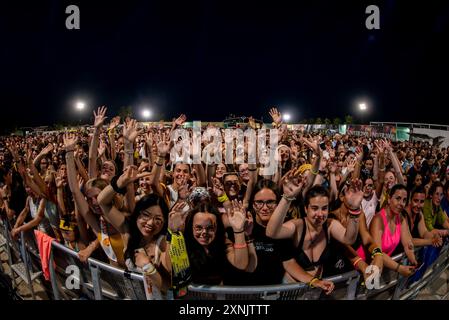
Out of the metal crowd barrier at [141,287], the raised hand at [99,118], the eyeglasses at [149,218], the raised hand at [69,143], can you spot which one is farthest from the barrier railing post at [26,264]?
the raised hand at [99,118]

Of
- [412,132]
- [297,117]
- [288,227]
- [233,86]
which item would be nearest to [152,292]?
[288,227]

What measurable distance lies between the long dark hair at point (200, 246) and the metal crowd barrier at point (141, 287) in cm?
20

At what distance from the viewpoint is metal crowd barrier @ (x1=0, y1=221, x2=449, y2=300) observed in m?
2.13

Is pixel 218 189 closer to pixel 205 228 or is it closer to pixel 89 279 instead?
pixel 205 228

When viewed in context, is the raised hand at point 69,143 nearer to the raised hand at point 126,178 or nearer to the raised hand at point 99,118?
the raised hand at point 99,118

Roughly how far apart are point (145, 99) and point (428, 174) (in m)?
89.2

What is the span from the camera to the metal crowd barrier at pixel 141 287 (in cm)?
213

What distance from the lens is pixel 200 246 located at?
2287 millimetres

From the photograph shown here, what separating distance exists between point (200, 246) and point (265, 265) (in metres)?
0.58

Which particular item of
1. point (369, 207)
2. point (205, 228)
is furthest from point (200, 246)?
point (369, 207)

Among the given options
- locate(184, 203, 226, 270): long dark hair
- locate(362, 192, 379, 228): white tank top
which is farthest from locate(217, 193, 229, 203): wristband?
locate(362, 192, 379, 228): white tank top

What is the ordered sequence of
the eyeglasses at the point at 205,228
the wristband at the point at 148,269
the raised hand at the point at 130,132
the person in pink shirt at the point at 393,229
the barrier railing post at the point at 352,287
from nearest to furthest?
the wristband at the point at 148,269
the eyeglasses at the point at 205,228
the barrier railing post at the point at 352,287
the person in pink shirt at the point at 393,229
the raised hand at the point at 130,132

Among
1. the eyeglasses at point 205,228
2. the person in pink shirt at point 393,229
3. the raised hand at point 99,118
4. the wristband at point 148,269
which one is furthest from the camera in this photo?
the raised hand at point 99,118
